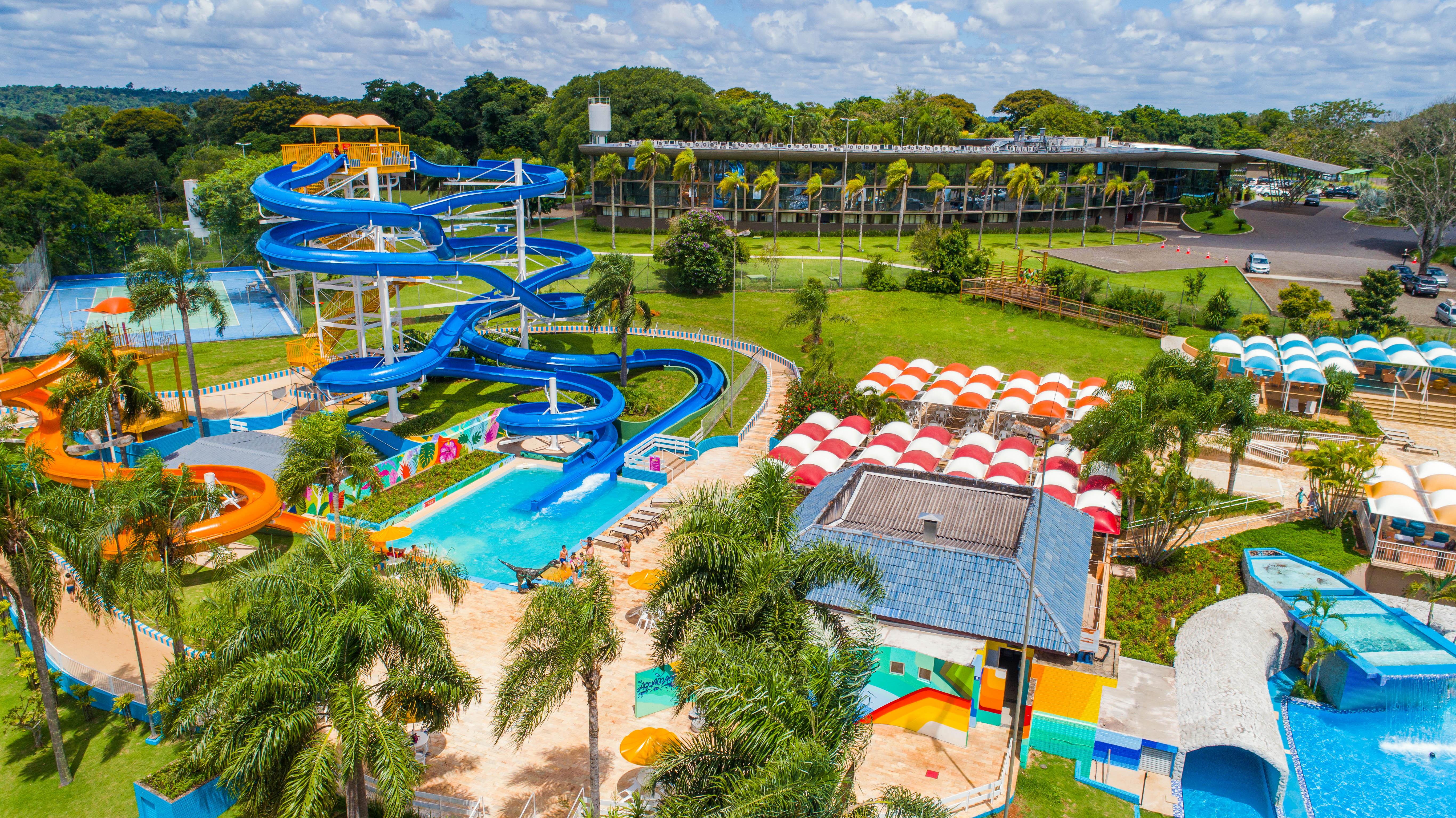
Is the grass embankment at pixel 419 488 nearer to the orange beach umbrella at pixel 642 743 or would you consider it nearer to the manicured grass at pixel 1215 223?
the orange beach umbrella at pixel 642 743

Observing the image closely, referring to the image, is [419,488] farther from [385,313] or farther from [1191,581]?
[1191,581]

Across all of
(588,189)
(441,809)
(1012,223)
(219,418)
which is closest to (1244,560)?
(441,809)

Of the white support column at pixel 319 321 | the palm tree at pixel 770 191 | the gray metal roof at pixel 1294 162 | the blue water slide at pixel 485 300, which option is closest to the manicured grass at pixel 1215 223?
the gray metal roof at pixel 1294 162

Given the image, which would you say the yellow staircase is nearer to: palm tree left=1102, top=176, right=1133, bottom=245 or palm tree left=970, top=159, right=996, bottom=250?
palm tree left=970, top=159, right=996, bottom=250

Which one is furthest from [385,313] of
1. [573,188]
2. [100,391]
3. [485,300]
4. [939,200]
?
[939,200]

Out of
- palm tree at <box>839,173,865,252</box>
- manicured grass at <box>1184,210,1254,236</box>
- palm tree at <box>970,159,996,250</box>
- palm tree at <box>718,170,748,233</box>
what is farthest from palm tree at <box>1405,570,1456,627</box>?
manicured grass at <box>1184,210,1254,236</box>

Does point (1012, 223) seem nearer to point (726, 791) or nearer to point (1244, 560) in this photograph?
point (1244, 560)
